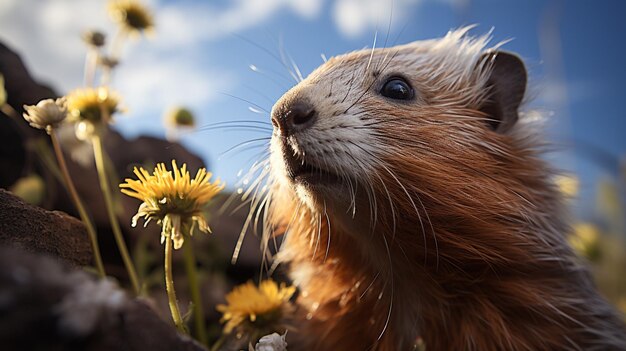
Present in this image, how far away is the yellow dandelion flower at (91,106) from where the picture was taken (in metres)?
2.71

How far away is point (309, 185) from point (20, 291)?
4.38 ft

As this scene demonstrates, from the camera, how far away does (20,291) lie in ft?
3.07

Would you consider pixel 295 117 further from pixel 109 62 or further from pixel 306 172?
pixel 109 62

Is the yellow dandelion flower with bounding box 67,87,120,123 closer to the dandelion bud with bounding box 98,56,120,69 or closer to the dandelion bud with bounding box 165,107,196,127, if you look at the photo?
the dandelion bud with bounding box 98,56,120,69

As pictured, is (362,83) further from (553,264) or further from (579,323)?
(579,323)

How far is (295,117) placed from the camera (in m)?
Result: 2.14

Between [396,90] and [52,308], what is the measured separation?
190cm

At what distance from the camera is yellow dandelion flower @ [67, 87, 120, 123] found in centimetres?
271

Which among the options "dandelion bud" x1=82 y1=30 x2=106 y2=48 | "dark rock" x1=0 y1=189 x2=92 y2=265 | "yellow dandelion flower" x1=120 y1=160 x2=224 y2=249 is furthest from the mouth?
"dandelion bud" x1=82 y1=30 x2=106 y2=48

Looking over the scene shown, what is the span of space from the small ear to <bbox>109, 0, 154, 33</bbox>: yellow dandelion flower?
2533 millimetres

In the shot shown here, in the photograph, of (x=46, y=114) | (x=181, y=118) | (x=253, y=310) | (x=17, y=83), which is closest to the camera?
(x=46, y=114)

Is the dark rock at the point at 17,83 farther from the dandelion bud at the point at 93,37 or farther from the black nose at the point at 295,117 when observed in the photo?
the black nose at the point at 295,117

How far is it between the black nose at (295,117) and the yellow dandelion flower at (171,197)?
0.41 meters

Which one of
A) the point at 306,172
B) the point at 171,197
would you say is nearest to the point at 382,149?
the point at 306,172
